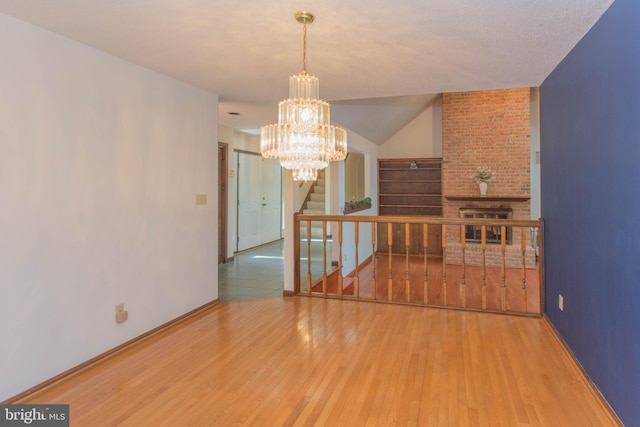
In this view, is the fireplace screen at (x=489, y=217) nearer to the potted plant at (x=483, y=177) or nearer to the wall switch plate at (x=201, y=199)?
the potted plant at (x=483, y=177)

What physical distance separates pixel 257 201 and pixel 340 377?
6.06m

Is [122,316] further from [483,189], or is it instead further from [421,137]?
[421,137]

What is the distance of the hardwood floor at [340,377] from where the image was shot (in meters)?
2.08

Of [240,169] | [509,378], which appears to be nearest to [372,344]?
[509,378]

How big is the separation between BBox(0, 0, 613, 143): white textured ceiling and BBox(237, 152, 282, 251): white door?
158 inches

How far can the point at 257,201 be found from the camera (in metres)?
8.24

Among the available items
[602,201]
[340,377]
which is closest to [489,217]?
[602,201]

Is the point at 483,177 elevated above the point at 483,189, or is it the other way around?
the point at 483,177

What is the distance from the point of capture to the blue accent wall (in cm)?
186

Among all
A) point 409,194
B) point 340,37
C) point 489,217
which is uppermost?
point 340,37

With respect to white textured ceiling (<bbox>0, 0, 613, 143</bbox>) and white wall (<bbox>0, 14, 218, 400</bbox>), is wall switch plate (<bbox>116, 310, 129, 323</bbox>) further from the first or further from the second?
white textured ceiling (<bbox>0, 0, 613, 143</bbox>)

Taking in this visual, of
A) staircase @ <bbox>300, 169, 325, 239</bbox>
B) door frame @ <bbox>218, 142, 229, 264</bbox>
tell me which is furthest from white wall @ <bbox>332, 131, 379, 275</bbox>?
door frame @ <bbox>218, 142, 229, 264</bbox>

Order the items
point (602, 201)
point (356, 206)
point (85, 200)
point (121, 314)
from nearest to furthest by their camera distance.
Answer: point (602, 201) < point (85, 200) < point (121, 314) < point (356, 206)

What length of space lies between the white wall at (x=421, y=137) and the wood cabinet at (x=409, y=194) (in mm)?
283
